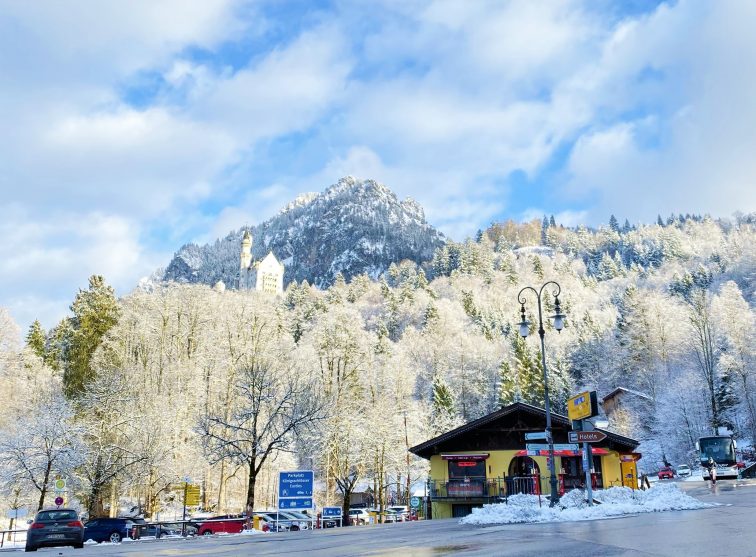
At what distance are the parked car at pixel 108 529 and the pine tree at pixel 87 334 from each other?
1644 centimetres

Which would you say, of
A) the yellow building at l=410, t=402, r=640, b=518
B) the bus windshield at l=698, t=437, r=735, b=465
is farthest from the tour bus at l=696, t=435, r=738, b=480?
the yellow building at l=410, t=402, r=640, b=518

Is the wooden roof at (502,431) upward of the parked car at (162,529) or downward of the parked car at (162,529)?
upward

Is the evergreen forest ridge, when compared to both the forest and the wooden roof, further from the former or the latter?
the wooden roof

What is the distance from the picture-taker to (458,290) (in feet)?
441

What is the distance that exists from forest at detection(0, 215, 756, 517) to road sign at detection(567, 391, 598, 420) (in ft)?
55.4

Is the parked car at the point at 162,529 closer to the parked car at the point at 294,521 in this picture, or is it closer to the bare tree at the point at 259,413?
the bare tree at the point at 259,413

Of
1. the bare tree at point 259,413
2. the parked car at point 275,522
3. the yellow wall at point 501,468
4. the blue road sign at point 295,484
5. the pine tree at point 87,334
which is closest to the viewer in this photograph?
the blue road sign at point 295,484

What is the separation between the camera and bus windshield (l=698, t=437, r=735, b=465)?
51344 mm

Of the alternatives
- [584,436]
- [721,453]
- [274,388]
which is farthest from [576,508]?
[721,453]

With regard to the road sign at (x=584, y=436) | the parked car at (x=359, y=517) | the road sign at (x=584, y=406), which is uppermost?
the road sign at (x=584, y=406)

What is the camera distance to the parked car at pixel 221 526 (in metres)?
33.3

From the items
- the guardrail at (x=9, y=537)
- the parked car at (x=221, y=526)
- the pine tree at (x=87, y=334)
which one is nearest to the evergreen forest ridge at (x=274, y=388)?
the pine tree at (x=87, y=334)

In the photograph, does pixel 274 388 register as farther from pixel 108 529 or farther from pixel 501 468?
pixel 501 468

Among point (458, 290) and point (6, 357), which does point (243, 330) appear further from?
point (458, 290)
